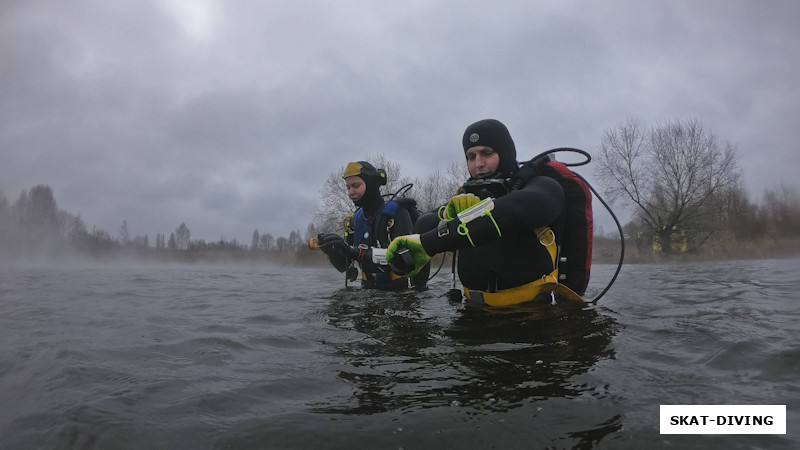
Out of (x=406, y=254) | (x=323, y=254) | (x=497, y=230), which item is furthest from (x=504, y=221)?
(x=323, y=254)

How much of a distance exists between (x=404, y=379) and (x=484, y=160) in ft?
7.42

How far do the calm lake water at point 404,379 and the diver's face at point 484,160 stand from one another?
1.24 metres

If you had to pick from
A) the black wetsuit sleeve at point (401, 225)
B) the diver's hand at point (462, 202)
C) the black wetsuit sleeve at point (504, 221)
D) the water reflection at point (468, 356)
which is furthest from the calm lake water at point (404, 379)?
the black wetsuit sleeve at point (401, 225)

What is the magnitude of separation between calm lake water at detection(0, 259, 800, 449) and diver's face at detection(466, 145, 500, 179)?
124 cm

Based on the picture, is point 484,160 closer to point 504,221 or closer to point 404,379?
point 504,221

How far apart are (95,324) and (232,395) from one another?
2.94 meters

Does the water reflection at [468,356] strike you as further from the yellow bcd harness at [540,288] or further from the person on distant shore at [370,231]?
the person on distant shore at [370,231]

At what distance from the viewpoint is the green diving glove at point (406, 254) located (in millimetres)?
Result: 3072

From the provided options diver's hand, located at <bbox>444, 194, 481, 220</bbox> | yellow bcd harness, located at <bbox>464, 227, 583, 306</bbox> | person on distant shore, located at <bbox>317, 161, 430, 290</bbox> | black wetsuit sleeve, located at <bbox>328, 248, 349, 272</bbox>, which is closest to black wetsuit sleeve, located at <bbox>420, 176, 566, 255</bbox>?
diver's hand, located at <bbox>444, 194, 481, 220</bbox>

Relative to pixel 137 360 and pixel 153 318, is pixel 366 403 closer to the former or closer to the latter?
pixel 137 360

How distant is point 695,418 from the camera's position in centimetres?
152

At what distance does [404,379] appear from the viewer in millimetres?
1948

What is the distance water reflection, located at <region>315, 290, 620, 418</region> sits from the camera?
1706 millimetres

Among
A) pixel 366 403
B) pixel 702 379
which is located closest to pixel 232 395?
pixel 366 403
